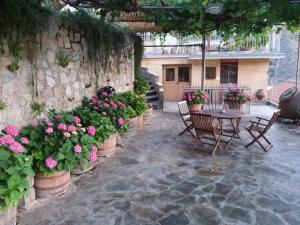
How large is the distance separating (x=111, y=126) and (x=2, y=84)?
1.69 m

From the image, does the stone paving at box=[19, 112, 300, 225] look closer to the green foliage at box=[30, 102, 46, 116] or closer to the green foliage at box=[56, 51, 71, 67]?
the green foliage at box=[30, 102, 46, 116]

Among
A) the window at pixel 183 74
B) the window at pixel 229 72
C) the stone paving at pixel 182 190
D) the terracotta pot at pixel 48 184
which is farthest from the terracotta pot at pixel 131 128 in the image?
the window at pixel 229 72

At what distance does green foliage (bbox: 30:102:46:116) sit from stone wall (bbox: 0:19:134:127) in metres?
0.06

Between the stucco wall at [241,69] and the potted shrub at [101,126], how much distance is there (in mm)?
8205

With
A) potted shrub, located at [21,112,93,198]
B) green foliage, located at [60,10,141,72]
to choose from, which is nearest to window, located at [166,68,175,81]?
green foliage, located at [60,10,141,72]

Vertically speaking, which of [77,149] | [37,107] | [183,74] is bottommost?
[77,149]

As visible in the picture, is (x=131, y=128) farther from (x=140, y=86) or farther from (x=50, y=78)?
(x=140, y=86)

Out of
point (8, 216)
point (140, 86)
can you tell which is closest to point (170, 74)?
point (140, 86)

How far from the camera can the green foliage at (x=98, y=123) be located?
402cm

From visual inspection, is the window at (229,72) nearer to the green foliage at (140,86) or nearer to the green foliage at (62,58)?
the green foliage at (140,86)

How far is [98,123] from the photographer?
13.5 ft

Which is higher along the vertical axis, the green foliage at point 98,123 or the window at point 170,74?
the window at point 170,74

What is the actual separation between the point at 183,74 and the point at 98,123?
9.45 m

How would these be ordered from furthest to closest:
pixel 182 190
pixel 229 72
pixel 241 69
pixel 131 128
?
pixel 229 72
pixel 241 69
pixel 131 128
pixel 182 190
